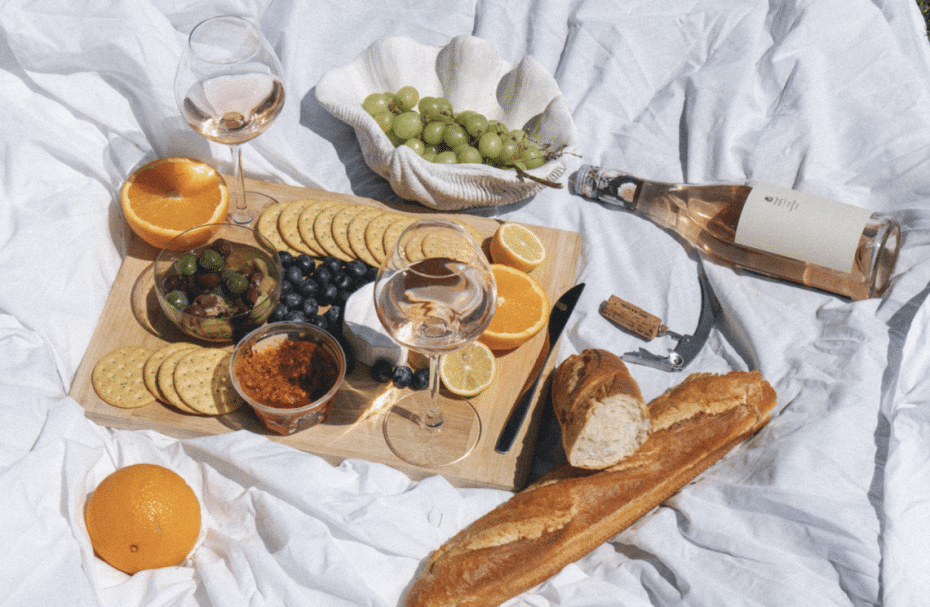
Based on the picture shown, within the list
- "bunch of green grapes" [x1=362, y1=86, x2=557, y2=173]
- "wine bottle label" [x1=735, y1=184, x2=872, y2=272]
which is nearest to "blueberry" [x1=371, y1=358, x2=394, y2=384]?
"bunch of green grapes" [x1=362, y1=86, x2=557, y2=173]

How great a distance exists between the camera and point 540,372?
5.26 ft

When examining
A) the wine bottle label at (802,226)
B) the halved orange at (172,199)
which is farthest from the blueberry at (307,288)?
the wine bottle label at (802,226)

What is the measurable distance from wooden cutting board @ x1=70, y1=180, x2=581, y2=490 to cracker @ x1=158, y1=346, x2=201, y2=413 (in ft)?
0.11

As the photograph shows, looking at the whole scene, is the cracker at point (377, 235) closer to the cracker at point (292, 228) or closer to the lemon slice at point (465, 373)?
the cracker at point (292, 228)

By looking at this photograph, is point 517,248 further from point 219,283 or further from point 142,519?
point 142,519

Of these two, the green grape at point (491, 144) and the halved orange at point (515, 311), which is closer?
the halved orange at point (515, 311)

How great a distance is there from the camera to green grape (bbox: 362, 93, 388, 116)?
188cm

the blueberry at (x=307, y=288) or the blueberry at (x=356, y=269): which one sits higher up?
the blueberry at (x=356, y=269)

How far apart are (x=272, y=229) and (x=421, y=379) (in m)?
0.50

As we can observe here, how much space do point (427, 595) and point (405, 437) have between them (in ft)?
1.16

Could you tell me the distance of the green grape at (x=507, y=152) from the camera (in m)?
1.80

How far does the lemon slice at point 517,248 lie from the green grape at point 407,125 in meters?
0.32

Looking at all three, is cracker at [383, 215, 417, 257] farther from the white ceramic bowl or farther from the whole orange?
the whole orange

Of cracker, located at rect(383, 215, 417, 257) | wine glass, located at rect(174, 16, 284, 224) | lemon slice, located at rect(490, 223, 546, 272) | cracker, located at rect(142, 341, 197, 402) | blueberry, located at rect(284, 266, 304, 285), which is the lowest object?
cracker, located at rect(142, 341, 197, 402)
